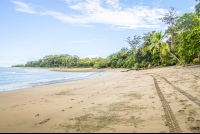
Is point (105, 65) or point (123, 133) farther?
point (105, 65)

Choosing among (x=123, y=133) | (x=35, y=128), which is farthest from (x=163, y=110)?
(x=35, y=128)

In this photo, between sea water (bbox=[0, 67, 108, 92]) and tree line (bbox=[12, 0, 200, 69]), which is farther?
tree line (bbox=[12, 0, 200, 69])

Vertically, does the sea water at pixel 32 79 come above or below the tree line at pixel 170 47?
below

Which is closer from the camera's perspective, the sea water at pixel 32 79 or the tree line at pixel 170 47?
the sea water at pixel 32 79

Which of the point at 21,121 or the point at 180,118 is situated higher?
the point at 180,118

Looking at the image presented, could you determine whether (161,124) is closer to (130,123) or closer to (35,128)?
(130,123)

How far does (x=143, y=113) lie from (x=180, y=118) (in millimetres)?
753

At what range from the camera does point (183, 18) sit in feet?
111

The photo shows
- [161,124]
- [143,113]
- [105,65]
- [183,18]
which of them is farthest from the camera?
[105,65]

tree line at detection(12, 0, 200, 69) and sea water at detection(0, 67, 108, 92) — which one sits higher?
tree line at detection(12, 0, 200, 69)

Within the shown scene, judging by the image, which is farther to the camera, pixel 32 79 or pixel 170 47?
pixel 170 47

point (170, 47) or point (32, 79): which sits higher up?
point (170, 47)

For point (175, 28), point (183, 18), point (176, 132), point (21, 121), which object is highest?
point (183, 18)

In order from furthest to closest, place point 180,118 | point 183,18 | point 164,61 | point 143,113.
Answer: point 183,18 → point 164,61 → point 143,113 → point 180,118
